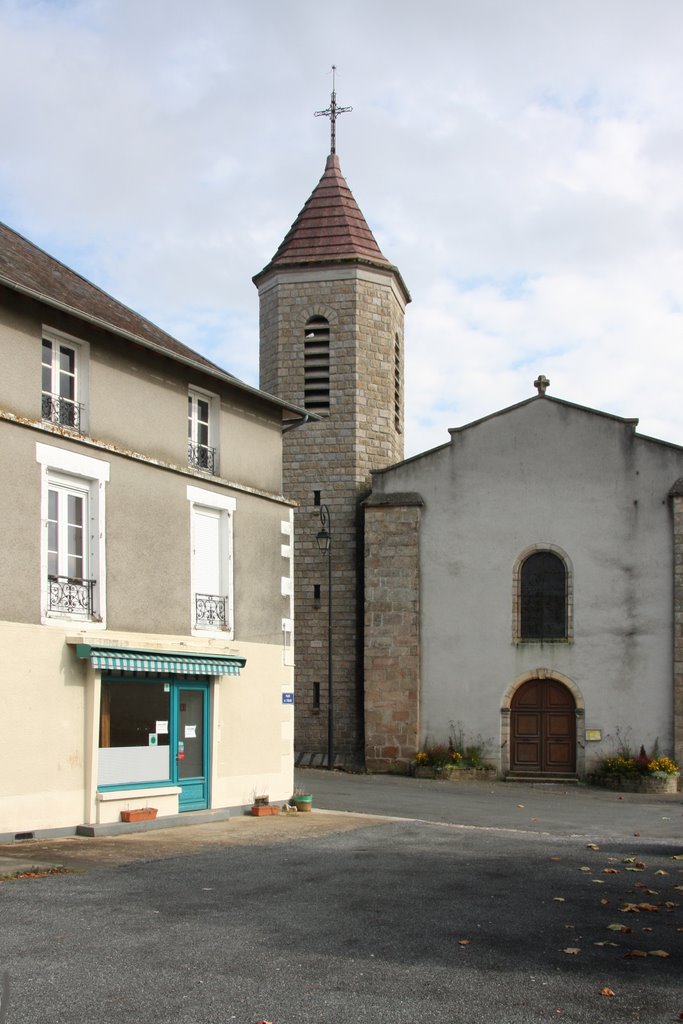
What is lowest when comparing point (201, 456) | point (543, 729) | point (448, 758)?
point (448, 758)

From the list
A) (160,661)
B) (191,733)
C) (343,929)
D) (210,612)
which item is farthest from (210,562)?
(343,929)

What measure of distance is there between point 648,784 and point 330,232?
1416cm

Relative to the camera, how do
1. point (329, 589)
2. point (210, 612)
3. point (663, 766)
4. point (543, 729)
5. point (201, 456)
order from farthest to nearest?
point (329, 589)
point (543, 729)
point (663, 766)
point (201, 456)
point (210, 612)

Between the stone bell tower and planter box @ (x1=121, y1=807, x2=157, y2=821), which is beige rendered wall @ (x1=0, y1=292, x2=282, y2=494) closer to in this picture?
planter box @ (x1=121, y1=807, x2=157, y2=821)

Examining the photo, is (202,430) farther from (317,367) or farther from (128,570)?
(317,367)

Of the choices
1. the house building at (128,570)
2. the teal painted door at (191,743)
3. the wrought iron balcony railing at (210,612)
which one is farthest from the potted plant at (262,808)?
the wrought iron balcony railing at (210,612)

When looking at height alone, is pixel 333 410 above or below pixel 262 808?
above

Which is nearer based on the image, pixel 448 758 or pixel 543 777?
pixel 543 777

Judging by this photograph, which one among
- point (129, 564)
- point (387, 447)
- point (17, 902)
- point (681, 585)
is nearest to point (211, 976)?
point (17, 902)

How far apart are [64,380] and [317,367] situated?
13.7 metres

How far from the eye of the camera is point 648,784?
23.5 metres

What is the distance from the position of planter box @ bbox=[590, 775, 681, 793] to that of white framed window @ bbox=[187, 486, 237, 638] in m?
10.5

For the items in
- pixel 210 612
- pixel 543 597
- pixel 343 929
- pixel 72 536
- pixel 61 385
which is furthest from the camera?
pixel 543 597

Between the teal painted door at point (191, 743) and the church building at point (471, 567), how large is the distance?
10006 millimetres
